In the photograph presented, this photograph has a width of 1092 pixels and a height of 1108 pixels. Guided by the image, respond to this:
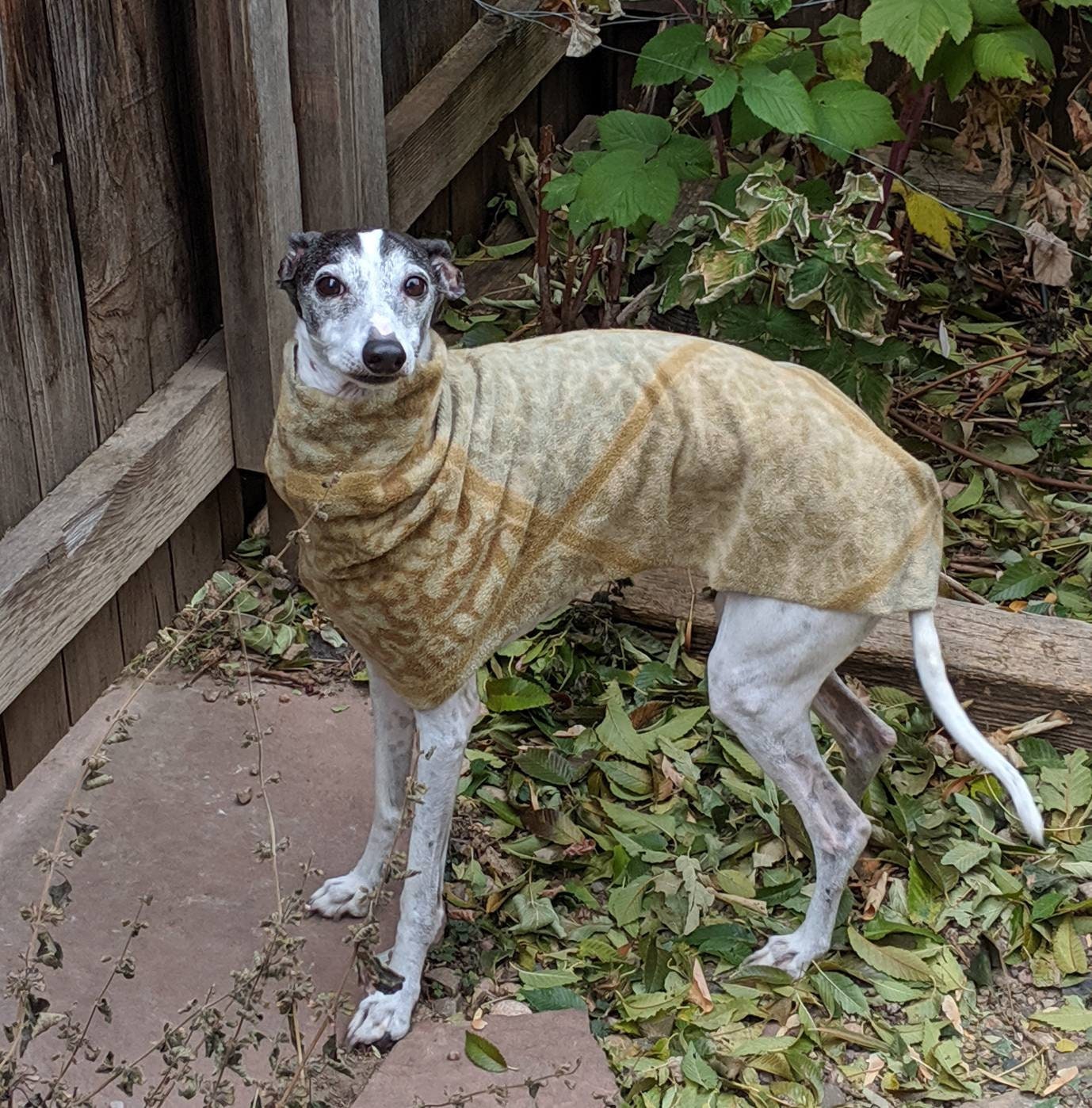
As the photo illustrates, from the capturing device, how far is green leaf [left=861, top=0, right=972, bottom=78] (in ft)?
13.4

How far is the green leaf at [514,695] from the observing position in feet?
14.8

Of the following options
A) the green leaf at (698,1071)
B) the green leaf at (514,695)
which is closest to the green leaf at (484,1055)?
the green leaf at (698,1071)

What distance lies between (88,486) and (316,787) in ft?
3.43

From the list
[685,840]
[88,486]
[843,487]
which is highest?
[843,487]

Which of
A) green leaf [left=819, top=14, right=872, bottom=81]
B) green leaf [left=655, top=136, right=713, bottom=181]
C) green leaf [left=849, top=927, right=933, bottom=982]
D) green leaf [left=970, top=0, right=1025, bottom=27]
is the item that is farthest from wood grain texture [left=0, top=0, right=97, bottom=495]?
green leaf [left=970, top=0, right=1025, bottom=27]

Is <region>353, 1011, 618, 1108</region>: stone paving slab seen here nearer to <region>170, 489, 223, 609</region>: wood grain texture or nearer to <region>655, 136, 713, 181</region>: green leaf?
<region>170, 489, 223, 609</region>: wood grain texture

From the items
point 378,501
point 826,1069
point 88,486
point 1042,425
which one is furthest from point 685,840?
point 1042,425

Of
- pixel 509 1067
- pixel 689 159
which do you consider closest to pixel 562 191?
pixel 689 159

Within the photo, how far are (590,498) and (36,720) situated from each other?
6.01 ft

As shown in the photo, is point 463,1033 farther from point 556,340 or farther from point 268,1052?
point 556,340

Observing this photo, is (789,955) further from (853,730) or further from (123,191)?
(123,191)

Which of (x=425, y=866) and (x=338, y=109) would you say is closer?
(x=425, y=866)

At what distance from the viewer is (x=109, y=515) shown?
4215 mm

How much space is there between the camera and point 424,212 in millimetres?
5652
